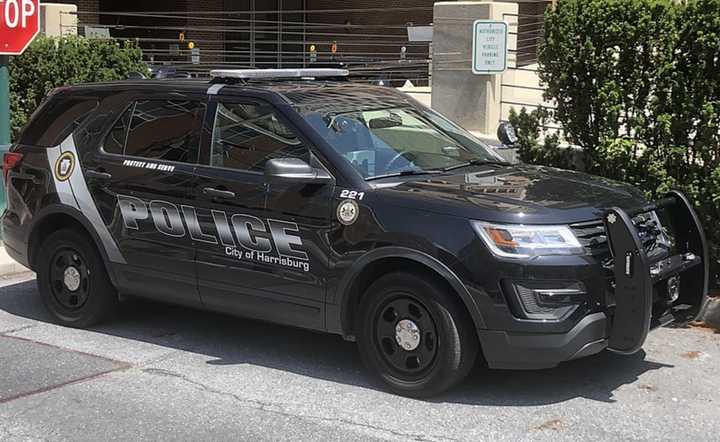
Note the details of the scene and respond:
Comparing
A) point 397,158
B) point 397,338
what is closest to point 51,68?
point 397,158

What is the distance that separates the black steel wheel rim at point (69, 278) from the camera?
6.55 metres

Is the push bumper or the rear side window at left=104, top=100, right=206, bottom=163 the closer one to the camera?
the push bumper

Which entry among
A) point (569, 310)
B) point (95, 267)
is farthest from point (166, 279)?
point (569, 310)

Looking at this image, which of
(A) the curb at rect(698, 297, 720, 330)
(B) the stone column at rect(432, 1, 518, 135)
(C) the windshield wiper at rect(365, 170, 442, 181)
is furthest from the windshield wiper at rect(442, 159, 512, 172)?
(B) the stone column at rect(432, 1, 518, 135)

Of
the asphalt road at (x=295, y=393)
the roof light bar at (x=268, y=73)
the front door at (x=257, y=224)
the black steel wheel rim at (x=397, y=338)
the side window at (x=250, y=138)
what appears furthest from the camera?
the roof light bar at (x=268, y=73)

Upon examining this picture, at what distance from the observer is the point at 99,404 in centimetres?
509

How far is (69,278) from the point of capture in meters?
6.64

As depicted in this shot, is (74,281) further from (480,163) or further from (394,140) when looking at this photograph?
(480,163)

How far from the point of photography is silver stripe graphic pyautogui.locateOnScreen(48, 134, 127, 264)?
6.23 meters

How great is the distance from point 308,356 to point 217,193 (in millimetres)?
1264

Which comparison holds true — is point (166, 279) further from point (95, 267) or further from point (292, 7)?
point (292, 7)

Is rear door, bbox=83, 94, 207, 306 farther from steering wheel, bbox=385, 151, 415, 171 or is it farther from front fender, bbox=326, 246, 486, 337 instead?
steering wheel, bbox=385, 151, 415, 171

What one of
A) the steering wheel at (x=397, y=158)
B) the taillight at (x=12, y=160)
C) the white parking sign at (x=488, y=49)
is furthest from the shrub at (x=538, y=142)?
the taillight at (x=12, y=160)

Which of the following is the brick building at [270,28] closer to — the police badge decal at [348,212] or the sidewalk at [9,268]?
the sidewalk at [9,268]
